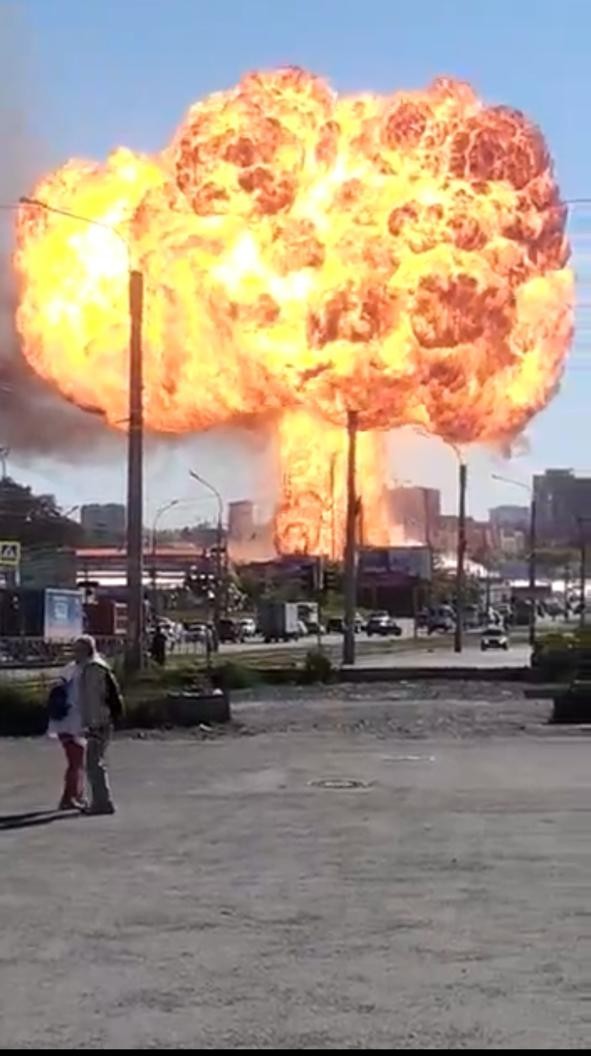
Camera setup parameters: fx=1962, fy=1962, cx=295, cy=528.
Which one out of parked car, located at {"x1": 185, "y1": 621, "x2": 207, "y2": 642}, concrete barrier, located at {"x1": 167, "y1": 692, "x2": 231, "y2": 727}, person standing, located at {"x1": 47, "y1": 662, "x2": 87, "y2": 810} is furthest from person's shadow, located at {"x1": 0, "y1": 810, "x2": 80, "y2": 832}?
parked car, located at {"x1": 185, "y1": 621, "x2": 207, "y2": 642}

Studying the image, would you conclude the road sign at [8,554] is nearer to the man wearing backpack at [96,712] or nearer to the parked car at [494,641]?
the parked car at [494,641]

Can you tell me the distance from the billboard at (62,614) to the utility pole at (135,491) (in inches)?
1559

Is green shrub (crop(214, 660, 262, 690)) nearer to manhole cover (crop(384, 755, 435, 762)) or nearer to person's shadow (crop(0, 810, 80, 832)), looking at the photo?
manhole cover (crop(384, 755, 435, 762))

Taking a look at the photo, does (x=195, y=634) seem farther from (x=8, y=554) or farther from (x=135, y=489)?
(x=135, y=489)

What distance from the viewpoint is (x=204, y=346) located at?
2515 inches

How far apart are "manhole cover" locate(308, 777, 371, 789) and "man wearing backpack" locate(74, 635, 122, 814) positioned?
3.40m

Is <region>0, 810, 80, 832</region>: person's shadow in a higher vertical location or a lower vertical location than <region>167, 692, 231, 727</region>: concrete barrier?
lower

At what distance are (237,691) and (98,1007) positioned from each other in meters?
36.9

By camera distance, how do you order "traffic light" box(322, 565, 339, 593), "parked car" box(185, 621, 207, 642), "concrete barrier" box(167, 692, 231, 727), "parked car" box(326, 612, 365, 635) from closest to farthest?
"concrete barrier" box(167, 692, 231, 727)
"parked car" box(185, 621, 207, 642)
"parked car" box(326, 612, 365, 635)
"traffic light" box(322, 565, 339, 593)

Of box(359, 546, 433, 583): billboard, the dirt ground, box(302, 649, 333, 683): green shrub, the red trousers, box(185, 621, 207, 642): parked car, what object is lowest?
the dirt ground

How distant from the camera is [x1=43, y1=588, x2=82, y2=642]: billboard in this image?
250ft

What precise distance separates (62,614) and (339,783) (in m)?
55.1

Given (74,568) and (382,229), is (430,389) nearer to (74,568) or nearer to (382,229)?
(382,229)

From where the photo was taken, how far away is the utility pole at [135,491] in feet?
116
